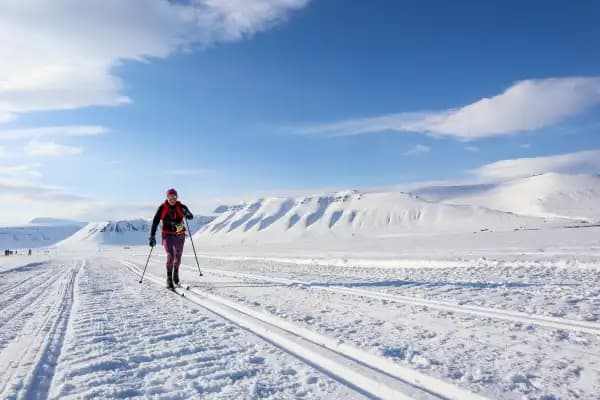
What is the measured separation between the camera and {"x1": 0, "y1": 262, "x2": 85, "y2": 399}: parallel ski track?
10.6 ft

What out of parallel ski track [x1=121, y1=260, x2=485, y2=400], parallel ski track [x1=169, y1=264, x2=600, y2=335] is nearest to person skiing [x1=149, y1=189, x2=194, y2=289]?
A: parallel ski track [x1=169, y1=264, x2=600, y2=335]

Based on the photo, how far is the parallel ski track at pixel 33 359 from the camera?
3.22 metres

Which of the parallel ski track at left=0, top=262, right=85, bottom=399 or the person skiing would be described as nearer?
the parallel ski track at left=0, top=262, right=85, bottom=399

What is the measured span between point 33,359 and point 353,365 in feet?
10.2

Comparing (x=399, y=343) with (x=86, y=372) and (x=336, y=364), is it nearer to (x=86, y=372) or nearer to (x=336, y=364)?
(x=336, y=364)

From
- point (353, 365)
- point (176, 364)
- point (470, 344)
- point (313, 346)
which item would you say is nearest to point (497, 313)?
point (470, 344)

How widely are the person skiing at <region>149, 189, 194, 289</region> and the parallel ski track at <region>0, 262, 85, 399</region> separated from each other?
450 centimetres

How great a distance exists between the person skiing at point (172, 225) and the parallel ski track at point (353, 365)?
18.1 ft

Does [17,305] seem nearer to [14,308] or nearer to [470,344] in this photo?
[14,308]

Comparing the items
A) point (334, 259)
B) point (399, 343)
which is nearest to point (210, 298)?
point (399, 343)

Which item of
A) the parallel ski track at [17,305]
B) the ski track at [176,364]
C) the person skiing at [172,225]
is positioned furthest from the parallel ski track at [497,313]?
the parallel ski track at [17,305]

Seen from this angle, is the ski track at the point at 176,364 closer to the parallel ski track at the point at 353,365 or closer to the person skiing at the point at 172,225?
the parallel ski track at the point at 353,365

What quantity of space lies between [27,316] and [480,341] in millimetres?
6733

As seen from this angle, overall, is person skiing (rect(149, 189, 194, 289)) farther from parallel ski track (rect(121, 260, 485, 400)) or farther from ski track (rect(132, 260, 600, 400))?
parallel ski track (rect(121, 260, 485, 400))
